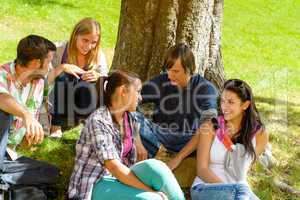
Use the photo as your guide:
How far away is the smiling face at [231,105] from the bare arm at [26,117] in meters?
1.47

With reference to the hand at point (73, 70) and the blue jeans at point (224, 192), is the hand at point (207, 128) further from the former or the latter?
the hand at point (73, 70)

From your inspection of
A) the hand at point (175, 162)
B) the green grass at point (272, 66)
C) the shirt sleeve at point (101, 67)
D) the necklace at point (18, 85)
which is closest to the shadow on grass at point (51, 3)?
the green grass at point (272, 66)

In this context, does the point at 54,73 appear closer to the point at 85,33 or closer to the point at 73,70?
the point at 73,70

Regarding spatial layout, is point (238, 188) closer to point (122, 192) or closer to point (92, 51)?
point (122, 192)

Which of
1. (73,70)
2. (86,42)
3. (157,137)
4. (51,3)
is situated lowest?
(157,137)

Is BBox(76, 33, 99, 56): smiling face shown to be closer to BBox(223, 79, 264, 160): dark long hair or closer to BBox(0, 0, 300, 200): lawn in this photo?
BBox(0, 0, 300, 200): lawn

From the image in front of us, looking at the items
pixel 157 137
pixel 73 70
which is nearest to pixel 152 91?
pixel 157 137

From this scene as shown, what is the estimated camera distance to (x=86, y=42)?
516 centimetres

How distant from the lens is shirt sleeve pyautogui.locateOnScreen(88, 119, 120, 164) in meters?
3.68

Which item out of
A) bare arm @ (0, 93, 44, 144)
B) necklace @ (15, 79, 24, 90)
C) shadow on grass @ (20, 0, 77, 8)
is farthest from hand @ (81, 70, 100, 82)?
shadow on grass @ (20, 0, 77, 8)

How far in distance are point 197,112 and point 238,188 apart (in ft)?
3.01

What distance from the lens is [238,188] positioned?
400cm

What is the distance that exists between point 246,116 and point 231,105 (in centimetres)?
17

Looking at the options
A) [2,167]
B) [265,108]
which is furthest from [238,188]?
[265,108]
